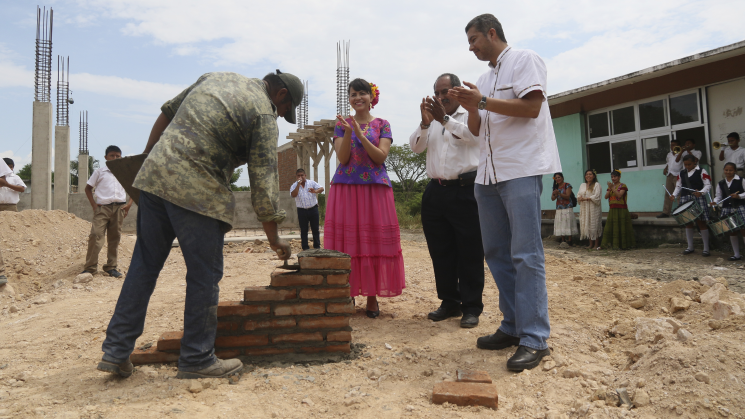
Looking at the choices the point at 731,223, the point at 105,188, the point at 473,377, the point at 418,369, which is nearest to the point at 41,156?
the point at 105,188

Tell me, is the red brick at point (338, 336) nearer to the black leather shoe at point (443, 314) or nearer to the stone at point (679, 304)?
the black leather shoe at point (443, 314)

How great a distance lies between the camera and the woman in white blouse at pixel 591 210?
909cm

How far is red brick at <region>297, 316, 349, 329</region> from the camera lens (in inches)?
106

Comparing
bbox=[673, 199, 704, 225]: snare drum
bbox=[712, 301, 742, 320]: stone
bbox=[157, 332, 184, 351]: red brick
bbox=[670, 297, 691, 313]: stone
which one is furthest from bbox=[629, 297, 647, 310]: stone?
bbox=[673, 199, 704, 225]: snare drum

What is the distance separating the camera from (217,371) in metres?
2.33

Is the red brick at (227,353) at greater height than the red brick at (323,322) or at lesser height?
lesser

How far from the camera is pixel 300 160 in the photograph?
16672 millimetres

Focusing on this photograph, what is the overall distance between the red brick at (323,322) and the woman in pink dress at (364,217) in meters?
0.85

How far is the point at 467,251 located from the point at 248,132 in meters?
1.96

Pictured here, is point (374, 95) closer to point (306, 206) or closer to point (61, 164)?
point (306, 206)

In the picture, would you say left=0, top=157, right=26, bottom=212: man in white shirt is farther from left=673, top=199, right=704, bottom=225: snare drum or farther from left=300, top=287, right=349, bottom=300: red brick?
left=673, top=199, right=704, bottom=225: snare drum

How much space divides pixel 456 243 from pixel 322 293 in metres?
1.40

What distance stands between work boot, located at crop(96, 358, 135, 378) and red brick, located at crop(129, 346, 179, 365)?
210 mm

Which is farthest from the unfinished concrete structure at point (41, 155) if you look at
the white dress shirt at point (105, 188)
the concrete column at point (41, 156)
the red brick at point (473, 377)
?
the red brick at point (473, 377)
